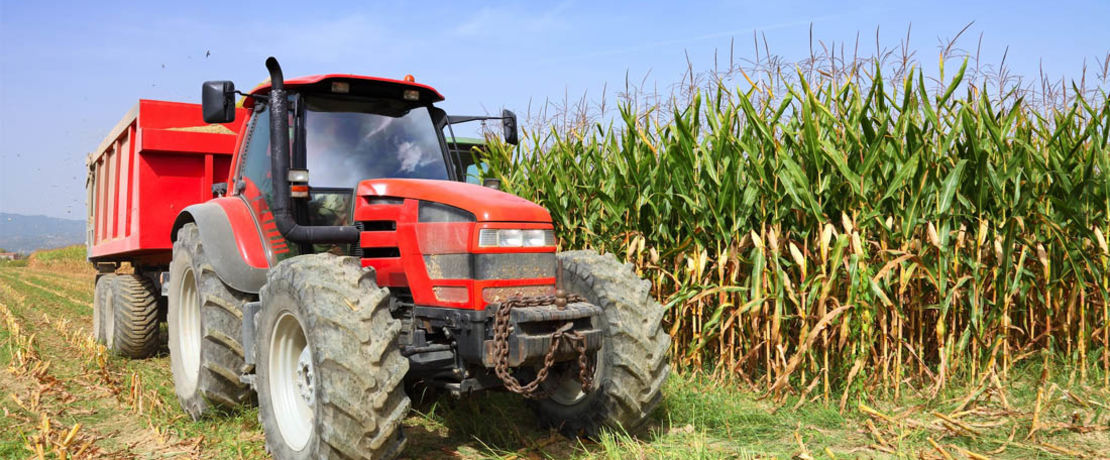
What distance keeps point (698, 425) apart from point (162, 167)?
4.78 m

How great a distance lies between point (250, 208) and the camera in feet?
15.0

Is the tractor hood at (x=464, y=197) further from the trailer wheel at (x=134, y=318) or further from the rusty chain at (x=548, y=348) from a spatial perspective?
the trailer wheel at (x=134, y=318)

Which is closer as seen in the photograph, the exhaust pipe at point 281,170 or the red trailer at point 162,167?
the exhaust pipe at point 281,170

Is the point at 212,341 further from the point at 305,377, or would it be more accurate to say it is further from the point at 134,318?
the point at 134,318

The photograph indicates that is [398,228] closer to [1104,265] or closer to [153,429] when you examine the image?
[153,429]

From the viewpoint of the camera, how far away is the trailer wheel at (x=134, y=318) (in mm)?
6898

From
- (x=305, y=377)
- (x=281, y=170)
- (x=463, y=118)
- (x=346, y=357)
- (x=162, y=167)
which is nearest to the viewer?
(x=346, y=357)

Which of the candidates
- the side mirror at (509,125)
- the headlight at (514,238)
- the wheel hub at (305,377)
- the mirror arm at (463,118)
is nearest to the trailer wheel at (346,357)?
the wheel hub at (305,377)

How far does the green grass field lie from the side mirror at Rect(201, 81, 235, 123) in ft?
5.76

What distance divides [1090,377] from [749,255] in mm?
2352

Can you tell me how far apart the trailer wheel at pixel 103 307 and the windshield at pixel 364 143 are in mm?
4342

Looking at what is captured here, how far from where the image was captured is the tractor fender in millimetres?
4293

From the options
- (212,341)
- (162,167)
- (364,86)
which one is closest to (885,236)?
(364,86)

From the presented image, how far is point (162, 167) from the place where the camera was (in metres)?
6.34
